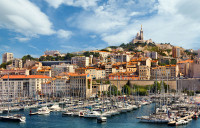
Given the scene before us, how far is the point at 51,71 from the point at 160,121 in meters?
48.8

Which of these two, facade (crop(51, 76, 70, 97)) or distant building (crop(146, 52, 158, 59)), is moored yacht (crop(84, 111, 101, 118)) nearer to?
facade (crop(51, 76, 70, 97))

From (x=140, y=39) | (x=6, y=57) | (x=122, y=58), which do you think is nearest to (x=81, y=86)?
(x=122, y=58)

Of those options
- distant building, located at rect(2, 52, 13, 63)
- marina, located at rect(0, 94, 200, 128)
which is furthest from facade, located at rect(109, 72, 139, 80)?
distant building, located at rect(2, 52, 13, 63)

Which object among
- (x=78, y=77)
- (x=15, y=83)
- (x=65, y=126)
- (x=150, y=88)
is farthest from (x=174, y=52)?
(x=65, y=126)

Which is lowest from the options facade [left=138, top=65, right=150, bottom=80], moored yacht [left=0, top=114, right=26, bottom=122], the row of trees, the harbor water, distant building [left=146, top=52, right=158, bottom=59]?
the harbor water

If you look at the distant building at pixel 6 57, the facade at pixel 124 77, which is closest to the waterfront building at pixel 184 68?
the facade at pixel 124 77

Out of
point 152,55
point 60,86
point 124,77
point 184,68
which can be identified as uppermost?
point 152,55

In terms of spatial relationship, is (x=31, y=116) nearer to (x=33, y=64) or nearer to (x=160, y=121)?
(x=160, y=121)

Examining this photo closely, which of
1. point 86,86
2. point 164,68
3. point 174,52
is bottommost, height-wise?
point 86,86

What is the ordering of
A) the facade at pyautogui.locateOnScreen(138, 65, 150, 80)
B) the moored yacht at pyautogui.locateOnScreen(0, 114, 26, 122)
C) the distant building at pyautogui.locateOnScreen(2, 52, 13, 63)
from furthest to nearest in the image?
1. the distant building at pyautogui.locateOnScreen(2, 52, 13, 63)
2. the facade at pyautogui.locateOnScreen(138, 65, 150, 80)
3. the moored yacht at pyautogui.locateOnScreen(0, 114, 26, 122)

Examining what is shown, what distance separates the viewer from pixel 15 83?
1996 inches

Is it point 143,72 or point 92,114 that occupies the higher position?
point 143,72

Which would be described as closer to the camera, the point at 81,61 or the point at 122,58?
the point at 81,61

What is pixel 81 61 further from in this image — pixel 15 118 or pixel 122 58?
pixel 15 118
